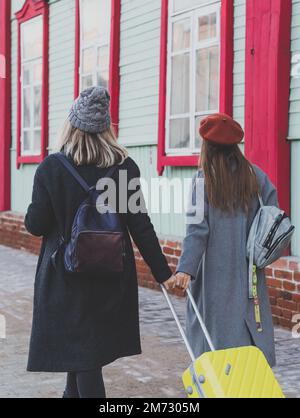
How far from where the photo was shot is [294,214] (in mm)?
7922

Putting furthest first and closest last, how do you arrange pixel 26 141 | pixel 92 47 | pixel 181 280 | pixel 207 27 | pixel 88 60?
1. pixel 26 141
2. pixel 88 60
3. pixel 92 47
4. pixel 207 27
5. pixel 181 280

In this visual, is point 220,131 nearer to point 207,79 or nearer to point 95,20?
point 207,79

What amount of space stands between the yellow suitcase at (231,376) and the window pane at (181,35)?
635cm

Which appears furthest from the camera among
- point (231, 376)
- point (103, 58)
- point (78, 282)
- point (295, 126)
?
point (103, 58)

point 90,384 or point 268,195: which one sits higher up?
point 268,195

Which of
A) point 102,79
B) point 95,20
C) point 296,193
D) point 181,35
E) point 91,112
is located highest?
point 95,20

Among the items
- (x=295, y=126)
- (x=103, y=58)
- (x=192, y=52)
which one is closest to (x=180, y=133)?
(x=192, y=52)

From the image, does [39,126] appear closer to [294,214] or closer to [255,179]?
[294,214]

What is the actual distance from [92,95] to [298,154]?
3.71 metres

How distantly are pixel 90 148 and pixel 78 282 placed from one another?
67cm

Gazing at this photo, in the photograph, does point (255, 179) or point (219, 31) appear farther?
point (219, 31)

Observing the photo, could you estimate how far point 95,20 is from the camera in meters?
12.1

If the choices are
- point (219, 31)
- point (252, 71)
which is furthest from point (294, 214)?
point (219, 31)

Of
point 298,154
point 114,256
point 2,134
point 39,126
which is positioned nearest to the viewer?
point 114,256
